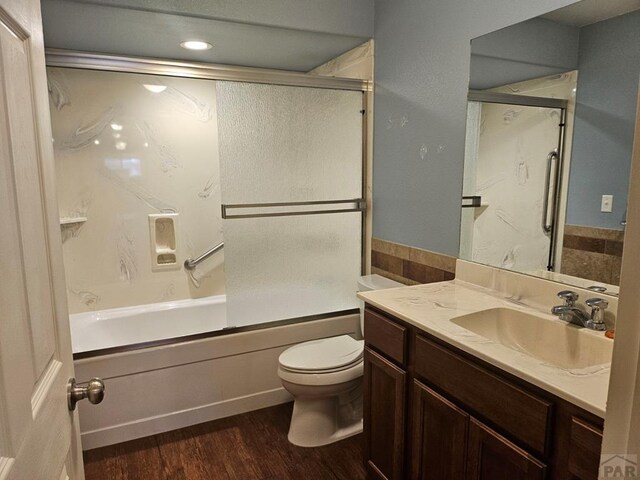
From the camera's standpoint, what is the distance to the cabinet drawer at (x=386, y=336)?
164 cm

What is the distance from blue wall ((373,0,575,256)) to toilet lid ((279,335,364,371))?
68 centimetres

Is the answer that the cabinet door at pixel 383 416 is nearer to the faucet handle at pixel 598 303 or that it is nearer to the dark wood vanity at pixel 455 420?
the dark wood vanity at pixel 455 420

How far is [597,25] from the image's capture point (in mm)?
1470

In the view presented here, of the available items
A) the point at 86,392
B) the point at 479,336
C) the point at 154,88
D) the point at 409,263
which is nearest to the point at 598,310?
the point at 479,336

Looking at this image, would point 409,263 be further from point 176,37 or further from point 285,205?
point 176,37

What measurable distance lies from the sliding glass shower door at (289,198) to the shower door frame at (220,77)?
3 cm

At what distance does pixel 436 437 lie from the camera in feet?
4.88

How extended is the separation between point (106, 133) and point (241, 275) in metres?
1.54

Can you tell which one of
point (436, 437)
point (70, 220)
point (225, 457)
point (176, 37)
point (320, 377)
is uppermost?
point (176, 37)

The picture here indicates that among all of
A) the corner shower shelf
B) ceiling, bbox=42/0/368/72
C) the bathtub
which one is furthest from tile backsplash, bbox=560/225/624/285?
the corner shower shelf

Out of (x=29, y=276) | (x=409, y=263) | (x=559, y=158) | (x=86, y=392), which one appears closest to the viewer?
(x=29, y=276)

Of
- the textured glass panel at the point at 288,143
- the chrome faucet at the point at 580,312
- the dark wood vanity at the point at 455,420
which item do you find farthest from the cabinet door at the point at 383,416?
the textured glass panel at the point at 288,143

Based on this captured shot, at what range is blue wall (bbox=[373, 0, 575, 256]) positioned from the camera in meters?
2.00

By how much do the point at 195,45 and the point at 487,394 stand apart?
8.36 feet
